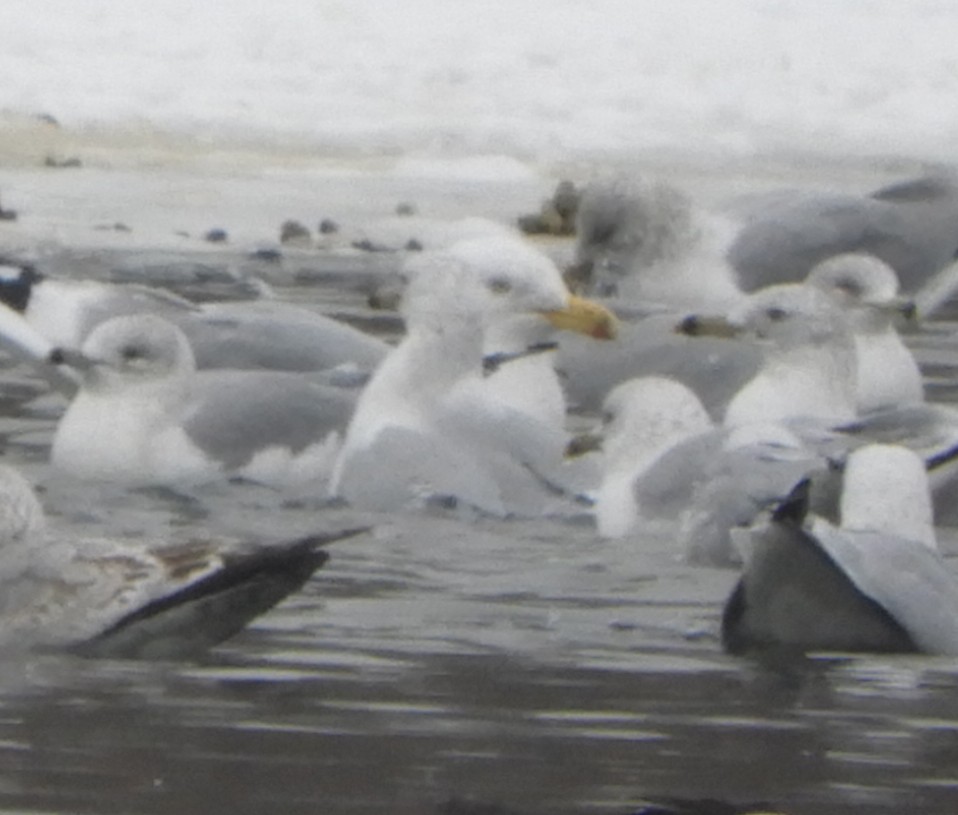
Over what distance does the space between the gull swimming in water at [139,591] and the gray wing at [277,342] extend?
4.21 meters

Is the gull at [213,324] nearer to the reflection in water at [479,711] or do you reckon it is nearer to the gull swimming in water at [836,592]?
the reflection in water at [479,711]

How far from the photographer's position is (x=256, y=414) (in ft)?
33.9

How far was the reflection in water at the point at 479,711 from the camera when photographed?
5.53 meters

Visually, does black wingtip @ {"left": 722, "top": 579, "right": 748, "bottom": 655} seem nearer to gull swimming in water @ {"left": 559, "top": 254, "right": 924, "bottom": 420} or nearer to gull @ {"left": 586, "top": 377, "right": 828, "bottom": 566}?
gull @ {"left": 586, "top": 377, "right": 828, "bottom": 566}

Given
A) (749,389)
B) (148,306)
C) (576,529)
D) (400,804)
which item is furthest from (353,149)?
(400,804)

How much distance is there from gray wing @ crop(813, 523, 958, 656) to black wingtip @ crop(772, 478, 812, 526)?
0.07m

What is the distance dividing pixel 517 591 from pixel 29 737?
231 centimetres

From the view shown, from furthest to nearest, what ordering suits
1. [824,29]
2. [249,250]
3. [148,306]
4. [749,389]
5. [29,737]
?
[824,29]
[249,250]
[148,306]
[749,389]
[29,737]

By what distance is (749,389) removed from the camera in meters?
10.9

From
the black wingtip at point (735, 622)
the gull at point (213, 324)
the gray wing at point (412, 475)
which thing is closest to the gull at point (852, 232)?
the gull at point (213, 324)

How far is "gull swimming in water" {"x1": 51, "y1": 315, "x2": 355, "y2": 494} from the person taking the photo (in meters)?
10.3

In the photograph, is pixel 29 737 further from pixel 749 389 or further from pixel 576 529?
pixel 749 389

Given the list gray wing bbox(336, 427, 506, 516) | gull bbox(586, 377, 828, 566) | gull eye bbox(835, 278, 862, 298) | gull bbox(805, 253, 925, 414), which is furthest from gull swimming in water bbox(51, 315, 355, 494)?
gull eye bbox(835, 278, 862, 298)

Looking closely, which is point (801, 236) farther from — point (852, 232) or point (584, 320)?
A: point (584, 320)
